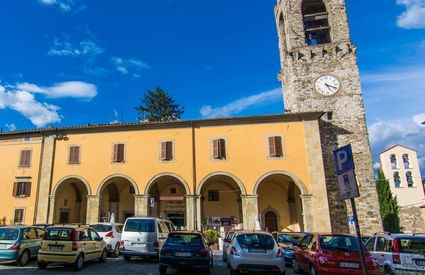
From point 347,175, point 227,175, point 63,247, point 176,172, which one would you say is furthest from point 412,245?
point 176,172

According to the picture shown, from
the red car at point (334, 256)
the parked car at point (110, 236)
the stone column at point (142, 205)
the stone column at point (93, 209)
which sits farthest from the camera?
the stone column at point (93, 209)

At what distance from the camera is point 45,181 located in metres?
21.9

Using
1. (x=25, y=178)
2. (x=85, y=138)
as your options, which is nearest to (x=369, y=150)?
(x=85, y=138)

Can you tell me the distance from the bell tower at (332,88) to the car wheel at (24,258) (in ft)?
60.2

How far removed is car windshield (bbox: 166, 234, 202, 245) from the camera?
29.3 ft

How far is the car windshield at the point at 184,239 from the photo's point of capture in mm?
8922

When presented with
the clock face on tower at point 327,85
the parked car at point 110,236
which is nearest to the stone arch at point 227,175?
the parked car at point 110,236

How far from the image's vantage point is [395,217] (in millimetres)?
34250

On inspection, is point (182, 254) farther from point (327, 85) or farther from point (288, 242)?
point (327, 85)

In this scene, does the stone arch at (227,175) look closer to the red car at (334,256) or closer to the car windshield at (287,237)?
the car windshield at (287,237)

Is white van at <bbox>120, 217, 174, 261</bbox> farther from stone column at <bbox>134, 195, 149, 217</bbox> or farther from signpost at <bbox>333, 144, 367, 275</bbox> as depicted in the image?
stone column at <bbox>134, 195, 149, 217</bbox>

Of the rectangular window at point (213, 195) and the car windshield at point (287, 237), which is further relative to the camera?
the rectangular window at point (213, 195)

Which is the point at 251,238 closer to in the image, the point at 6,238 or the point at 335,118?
the point at 6,238

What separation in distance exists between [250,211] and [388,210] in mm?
22542
